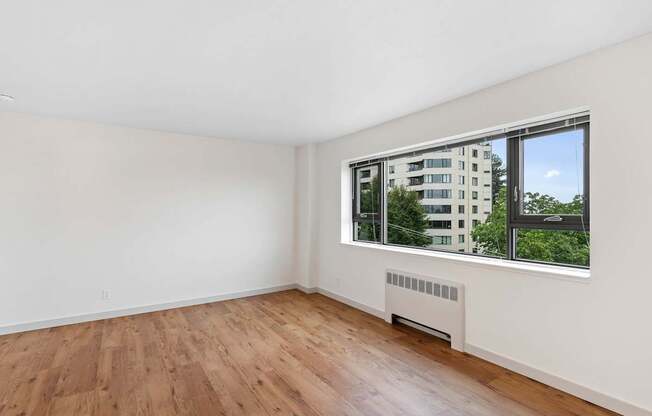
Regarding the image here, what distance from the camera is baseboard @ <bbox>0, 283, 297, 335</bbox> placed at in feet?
Result: 11.9

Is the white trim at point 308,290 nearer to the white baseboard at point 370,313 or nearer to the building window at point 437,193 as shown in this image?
the white baseboard at point 370,313

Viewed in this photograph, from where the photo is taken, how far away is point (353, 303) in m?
4.50

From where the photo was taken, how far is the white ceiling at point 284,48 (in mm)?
1767

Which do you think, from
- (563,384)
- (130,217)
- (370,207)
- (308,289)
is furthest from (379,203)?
(130,217)

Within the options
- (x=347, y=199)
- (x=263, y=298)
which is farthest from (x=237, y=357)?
(x=347, y=199)

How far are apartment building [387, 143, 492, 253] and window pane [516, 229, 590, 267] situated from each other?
0.44m

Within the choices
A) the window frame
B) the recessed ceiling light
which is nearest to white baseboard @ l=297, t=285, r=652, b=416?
the window frame

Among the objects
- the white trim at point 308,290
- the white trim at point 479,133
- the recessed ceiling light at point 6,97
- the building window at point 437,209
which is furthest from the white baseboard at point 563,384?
the recessed ceiling light at point 6,97

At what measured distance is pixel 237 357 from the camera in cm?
298

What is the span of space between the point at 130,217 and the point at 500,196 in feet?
14.2

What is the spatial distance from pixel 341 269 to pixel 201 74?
3.18 metres

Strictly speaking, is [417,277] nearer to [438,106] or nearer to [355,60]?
[438,106]

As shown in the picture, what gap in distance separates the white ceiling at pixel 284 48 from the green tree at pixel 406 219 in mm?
1148

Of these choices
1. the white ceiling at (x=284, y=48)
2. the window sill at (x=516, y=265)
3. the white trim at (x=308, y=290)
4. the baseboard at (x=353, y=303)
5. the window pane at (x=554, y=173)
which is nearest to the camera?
the white ceiling at (x=284, y=48)
